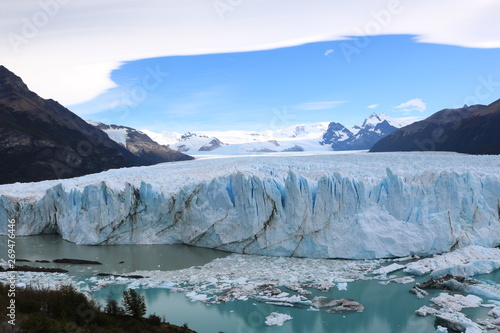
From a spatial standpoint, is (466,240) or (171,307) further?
(466,240)

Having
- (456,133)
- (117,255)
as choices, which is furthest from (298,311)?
(456,133)

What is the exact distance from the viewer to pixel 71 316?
8.12 metres

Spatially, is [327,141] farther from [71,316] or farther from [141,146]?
[71,316]

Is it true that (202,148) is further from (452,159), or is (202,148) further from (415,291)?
(415,291)

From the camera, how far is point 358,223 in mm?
14773

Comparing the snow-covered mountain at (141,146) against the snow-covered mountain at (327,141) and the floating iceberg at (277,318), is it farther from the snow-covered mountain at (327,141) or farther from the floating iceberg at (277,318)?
the floating iceberg at (277,318)

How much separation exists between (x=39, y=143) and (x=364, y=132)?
278ft

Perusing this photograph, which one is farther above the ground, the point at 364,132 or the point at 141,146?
the point at 364,132

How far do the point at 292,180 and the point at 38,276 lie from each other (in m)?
8.85

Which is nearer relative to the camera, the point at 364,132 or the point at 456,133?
the point at 456,133

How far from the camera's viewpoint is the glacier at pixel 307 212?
1459cm

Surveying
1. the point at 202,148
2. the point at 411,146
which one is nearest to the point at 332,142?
the point at 202,148

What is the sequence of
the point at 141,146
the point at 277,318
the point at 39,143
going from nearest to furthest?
the point at 277,318
the point at 39,143
the point at 141,146

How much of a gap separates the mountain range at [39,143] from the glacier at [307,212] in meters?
26.7
